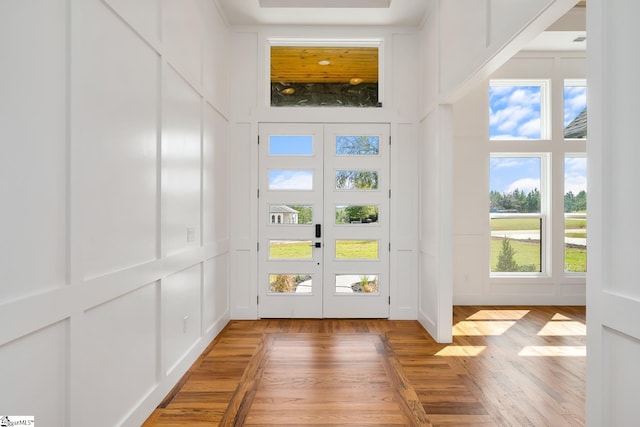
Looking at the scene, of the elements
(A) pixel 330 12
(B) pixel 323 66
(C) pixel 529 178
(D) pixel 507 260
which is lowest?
(D) pixel 507 260

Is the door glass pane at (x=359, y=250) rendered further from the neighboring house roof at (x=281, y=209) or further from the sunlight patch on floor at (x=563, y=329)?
the sunlight patch on floor at (x=563, y=329)

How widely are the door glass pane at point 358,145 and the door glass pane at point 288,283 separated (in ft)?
5.35

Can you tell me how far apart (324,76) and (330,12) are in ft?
2.36

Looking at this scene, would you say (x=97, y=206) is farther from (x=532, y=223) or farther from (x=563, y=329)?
(x=532, y=223)

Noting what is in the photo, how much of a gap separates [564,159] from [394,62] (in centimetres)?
289

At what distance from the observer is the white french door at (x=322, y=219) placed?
452cm

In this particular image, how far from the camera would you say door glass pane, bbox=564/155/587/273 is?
5.23 metres

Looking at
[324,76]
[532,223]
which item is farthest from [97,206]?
[532,223]

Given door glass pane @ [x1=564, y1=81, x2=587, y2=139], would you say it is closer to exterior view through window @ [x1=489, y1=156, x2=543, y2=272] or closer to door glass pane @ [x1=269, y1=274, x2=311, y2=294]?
exterior view through window @ [x1=489, y1=156, x2=543, y2=272]

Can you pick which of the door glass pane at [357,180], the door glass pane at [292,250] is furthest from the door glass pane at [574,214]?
the door glass pane at [292,250]

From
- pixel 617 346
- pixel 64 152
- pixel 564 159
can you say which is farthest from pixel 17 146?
pixel 564 159

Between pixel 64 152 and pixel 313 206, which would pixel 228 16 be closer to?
pixel 313 206

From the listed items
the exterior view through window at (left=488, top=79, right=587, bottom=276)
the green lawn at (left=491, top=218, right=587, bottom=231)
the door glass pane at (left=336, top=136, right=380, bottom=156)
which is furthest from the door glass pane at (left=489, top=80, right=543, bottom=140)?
the door glass pane at (left=336, top=136, right=380, bottom=156)

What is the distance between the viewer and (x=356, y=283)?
4.54 m
